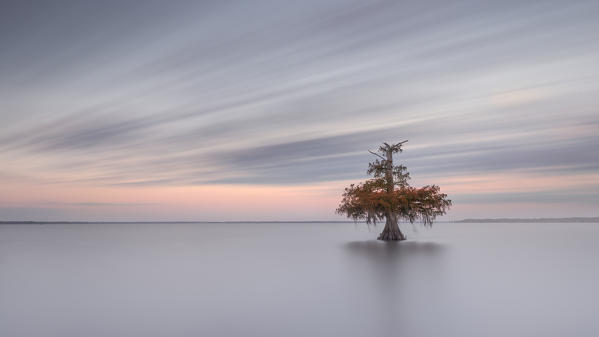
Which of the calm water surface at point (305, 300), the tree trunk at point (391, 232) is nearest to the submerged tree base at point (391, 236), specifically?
the tree trunk at point (391, 232)

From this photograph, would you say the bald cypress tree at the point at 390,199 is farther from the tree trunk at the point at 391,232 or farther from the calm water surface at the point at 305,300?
the calm water surface at the point at 305,300

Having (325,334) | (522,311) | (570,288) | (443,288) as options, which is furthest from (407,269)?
(325,334)

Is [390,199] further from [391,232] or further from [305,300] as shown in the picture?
[305,300]

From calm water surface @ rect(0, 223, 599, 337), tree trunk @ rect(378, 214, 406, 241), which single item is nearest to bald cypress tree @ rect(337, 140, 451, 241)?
tree trunk @ rect(378, 214, 406, 241)

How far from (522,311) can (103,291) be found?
1599 centimetres

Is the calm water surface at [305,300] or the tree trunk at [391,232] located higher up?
the tree trunk at [391,232]

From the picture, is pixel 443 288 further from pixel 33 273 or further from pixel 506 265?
pixel 33 273

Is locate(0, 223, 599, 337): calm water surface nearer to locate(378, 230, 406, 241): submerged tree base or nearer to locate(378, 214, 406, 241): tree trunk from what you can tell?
locate(378, 214, 406, 241): tree trunk

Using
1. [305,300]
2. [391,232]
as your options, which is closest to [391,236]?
[391,232]

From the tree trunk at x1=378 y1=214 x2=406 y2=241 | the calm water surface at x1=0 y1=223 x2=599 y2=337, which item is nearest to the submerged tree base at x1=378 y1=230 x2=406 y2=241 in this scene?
the tree trunk at x1=378 y1=214 x2=406 y2=241

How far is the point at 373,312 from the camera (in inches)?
501

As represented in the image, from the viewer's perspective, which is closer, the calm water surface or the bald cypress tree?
the calm water surface

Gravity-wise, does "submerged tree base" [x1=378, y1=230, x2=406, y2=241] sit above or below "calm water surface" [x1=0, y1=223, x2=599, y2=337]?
above

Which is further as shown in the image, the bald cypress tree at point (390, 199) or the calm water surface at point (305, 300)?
the bald cypress tree at point (390, 199)
